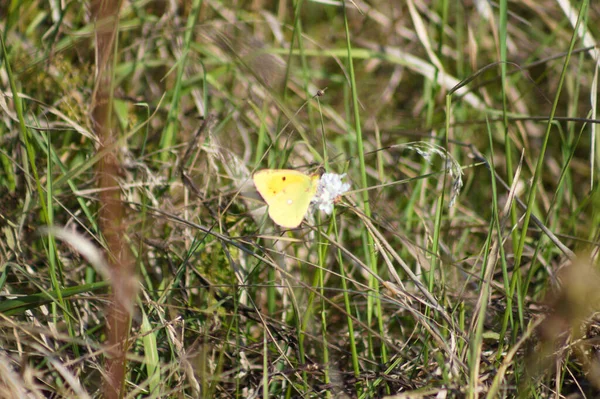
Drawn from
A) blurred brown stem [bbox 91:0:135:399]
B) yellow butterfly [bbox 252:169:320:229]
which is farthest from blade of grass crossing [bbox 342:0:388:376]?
blurred brown stem [bbox 91:0:135:399]

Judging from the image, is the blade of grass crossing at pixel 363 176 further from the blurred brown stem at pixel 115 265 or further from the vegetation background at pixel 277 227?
the blurred brown stem at pixel 115 265

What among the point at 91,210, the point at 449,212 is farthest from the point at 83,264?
the point at 449,212

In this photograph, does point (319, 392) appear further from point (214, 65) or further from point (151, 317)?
point (214, 65)

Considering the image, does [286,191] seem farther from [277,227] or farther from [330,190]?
[277,227]

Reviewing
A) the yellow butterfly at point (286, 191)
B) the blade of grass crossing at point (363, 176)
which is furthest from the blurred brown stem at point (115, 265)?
the blade of grass crossing at point (363, 176)

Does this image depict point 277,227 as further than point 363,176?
Yes

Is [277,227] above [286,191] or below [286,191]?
below

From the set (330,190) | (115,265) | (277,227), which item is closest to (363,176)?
(330,190)
